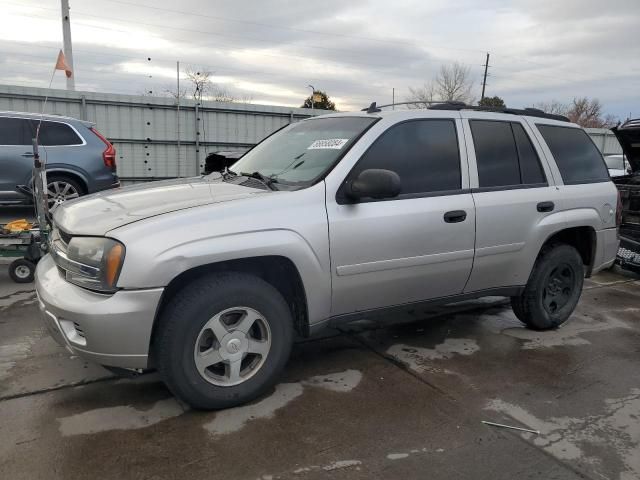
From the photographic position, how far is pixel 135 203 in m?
3.18

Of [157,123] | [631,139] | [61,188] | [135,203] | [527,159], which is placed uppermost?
[157,123]

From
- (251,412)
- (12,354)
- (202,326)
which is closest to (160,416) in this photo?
(251,412)

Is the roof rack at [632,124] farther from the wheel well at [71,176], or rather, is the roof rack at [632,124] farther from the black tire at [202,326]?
the wheel well at [71,176]

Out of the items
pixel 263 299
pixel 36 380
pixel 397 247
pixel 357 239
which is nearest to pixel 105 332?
pixel 263 299

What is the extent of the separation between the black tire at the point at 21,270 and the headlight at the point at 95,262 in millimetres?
3345

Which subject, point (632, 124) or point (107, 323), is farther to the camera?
point (632, 124)

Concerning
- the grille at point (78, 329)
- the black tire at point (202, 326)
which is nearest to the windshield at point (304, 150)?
the black tire at point (202, 326)

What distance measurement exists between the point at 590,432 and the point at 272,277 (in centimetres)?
204

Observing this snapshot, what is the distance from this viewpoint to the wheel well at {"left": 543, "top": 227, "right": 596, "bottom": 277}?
15.3 ft

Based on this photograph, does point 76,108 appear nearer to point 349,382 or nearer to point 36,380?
point 36,380

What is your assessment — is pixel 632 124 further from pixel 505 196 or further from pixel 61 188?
pixel 61 188

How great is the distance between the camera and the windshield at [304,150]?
11.4ft

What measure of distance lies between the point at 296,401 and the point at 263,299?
714 mm

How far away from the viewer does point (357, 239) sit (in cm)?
329
